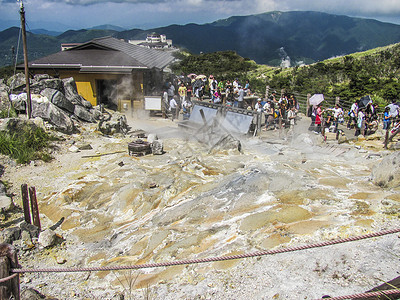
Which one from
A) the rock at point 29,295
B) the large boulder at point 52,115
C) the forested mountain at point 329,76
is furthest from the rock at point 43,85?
the rock at point 29,295

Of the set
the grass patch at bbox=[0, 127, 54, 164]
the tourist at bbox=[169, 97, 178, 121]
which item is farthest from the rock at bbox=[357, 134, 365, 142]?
the grass patch at bbox=[0, 127, 54, 164]

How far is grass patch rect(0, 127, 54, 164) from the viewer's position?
10.8 meters

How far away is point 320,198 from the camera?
7008 millimetres

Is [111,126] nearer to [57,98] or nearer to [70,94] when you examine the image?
[57,98]

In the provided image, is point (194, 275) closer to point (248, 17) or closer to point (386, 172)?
point (386, 172)

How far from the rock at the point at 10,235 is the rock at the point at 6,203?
1.34 metres

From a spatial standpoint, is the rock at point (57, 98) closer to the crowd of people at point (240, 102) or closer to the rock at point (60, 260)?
the crowd of people at point (240, 102)

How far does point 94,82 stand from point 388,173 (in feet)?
50.6

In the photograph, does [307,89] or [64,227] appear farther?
[307,89]

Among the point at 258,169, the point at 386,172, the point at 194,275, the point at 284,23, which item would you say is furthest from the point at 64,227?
the point at 284,23

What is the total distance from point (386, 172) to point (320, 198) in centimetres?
176

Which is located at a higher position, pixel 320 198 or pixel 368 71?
pixel 368 71

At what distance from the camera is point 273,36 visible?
116 meters

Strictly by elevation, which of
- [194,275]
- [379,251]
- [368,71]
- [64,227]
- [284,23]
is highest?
[284,23]
